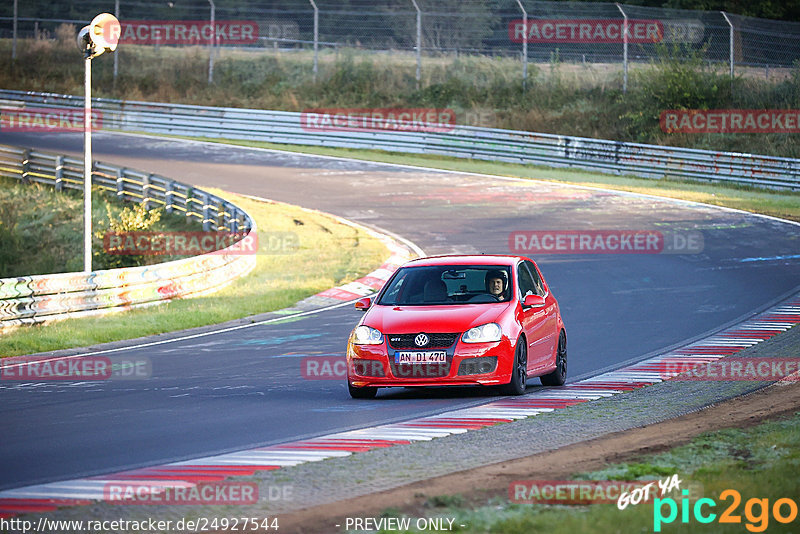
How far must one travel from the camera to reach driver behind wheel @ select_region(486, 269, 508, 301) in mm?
12379

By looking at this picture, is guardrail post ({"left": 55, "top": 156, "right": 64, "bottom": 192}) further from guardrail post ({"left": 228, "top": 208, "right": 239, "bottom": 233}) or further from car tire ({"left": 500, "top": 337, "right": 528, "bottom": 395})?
car tire ({"left": 500, "top": 337, "right": 528, "bottom": 395})

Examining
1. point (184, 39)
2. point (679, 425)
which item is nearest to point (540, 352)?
point (679, 425)

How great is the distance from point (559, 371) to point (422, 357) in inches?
90.0

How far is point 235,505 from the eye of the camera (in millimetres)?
6930

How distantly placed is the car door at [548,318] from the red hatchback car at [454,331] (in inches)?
0.9

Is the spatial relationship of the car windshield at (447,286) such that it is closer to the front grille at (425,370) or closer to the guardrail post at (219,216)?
the front grille at (425,370)

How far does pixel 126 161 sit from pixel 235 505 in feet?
112

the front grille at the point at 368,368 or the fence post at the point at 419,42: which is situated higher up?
the fence post at the point at 419,42

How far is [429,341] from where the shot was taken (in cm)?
1148

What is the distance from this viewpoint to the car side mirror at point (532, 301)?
40.0ft

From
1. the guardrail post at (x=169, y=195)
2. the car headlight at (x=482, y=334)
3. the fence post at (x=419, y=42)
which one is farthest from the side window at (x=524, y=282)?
the fence post at (x=419, y=42)

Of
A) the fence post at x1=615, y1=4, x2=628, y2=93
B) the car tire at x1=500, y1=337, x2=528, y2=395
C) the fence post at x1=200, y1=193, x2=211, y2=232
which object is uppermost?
the fence post at x1=615, y1=4, x2=628, y2=93

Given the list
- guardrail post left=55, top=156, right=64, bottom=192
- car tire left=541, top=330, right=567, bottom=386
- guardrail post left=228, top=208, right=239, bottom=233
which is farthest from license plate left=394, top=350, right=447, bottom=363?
guardrail post left=55, top=156, right=64, bottom=192

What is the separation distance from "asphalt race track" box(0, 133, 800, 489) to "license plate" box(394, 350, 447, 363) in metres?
0.46
